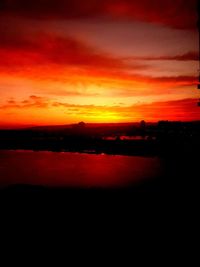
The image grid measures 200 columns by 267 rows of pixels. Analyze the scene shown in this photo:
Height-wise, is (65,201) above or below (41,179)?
above

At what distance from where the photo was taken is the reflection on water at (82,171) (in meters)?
26.2

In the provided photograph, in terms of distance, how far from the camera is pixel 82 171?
30453 millimetres

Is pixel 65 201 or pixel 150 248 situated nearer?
pixel 150 248

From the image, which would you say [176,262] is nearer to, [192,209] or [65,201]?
[192,209]

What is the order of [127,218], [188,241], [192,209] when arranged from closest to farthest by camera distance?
[188,241] < [127,218] < [192,209]

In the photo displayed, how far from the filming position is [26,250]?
20.7 ft

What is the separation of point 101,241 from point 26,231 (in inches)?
75.8

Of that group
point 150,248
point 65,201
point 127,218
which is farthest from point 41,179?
point 150,248

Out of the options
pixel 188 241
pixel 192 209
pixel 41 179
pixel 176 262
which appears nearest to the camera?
pixel 176 262

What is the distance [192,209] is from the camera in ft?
30.9

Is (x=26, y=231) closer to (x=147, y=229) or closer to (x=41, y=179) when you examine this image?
(x=147, y=229)

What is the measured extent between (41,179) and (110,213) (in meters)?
19.7

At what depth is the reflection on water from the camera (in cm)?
2623

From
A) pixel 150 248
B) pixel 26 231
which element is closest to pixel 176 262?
pixel 150 248
